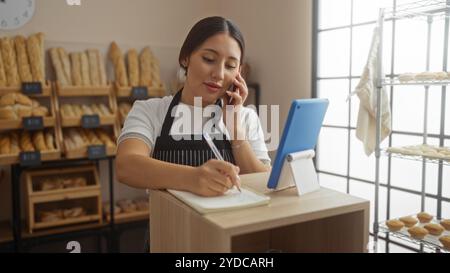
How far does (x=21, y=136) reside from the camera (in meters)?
2.87

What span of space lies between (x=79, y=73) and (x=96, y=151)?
635 mm

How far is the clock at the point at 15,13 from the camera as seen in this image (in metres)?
2.89

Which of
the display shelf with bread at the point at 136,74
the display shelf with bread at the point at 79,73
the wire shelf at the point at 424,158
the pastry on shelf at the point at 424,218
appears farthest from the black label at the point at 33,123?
the pastry on shelf at the point at 424,218

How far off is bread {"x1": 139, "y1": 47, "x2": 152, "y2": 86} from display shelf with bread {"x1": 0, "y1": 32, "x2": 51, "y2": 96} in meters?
0.72

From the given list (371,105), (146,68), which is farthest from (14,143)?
(371,105)

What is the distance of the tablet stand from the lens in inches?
34.3

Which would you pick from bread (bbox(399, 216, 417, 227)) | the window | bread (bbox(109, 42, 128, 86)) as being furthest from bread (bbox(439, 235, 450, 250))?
bread (bbox(109, 42, 128, 86))

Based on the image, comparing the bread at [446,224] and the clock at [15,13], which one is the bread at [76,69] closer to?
the clock at [15,13]

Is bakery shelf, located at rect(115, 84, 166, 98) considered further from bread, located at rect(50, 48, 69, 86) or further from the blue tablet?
the blue tablet

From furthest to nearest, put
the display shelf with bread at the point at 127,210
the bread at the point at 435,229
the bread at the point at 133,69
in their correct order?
the bread at the point at 133,69
the display shelf with bread at the point at 127,210
the bread at the point at 435,229

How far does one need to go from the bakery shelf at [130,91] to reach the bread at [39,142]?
65 centimetres

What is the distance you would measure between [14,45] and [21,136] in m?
0.65

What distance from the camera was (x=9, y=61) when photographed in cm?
279
